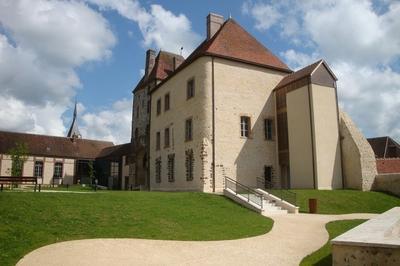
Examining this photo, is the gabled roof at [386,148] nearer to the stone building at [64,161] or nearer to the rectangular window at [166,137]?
the rectangular window at [166,137]

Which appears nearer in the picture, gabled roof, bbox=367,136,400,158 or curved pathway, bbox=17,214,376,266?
curved pathway, bbox=17,214,376,266

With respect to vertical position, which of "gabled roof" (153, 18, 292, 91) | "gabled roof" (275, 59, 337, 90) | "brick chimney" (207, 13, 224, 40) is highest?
"brick chimney" (207, 13, 224, 40)

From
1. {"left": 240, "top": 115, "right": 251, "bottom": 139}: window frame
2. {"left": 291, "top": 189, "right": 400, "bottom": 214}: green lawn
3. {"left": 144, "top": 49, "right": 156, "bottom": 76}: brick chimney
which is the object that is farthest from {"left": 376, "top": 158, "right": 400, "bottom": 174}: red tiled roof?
{"left": 144, "top": 49, "right": 156, "bottom": 76}: brick chimney

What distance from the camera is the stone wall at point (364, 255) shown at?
5305 mm

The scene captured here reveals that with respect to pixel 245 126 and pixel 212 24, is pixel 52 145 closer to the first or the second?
pixel 212 24

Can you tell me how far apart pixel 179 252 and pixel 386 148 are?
114ft

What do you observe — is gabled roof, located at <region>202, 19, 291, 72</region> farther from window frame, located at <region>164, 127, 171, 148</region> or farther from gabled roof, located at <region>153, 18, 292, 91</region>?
window frame, located at <region>164, 127, 171, 148</region>

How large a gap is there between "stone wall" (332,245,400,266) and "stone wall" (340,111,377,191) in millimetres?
16215

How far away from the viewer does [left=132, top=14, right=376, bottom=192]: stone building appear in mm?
21016

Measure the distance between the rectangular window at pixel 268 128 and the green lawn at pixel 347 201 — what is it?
5134 millimetres

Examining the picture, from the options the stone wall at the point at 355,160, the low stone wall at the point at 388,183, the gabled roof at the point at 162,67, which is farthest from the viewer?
the gabled roof at the point at 162,67

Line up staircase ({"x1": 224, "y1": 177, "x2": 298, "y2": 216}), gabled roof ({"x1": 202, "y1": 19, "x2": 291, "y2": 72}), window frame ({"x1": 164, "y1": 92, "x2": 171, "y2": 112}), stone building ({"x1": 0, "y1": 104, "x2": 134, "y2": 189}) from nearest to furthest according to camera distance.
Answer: staircase ({"x1": 224, "y1": 177, "x2": 298, "y2": 216}) → gabled roof ({"x1": 202, "y1": 19, "x2": 291, "y2": 72}) → window frame ({"x1": 164, "y1": 92, "x2": 171, "y2": 112}) → stone building ({"x1": 0, "y1": 104, "x2": 134, "y2": 189})

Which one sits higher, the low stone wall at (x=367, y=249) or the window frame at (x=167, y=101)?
the window frame at (x=167, y=101)

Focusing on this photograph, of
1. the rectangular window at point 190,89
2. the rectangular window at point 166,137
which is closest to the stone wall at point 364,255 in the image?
the rectangular window at point 190,89
